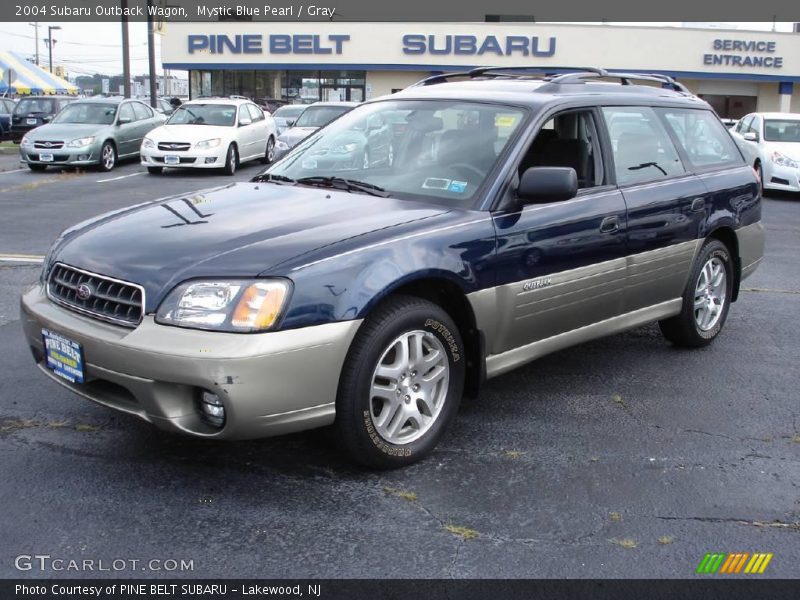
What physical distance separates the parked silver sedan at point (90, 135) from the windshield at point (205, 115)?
1.33 metres

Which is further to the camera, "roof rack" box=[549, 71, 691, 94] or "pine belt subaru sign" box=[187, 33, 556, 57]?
"pine belt subaru sign" box=[187, 33, 556, 57]

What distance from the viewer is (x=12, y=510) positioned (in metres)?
3.36

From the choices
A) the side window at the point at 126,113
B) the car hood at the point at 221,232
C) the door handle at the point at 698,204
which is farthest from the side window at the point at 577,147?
the side window at the point at 126,113

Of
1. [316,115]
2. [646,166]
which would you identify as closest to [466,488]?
[646,166]

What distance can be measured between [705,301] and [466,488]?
2886 mm

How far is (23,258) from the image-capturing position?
26.9ft

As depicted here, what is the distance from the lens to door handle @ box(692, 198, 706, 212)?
17.8 feet

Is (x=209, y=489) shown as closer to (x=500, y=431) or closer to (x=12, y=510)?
(x=12, y=510)

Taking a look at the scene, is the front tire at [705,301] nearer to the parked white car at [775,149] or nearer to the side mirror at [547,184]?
the side mirror at [547,184]

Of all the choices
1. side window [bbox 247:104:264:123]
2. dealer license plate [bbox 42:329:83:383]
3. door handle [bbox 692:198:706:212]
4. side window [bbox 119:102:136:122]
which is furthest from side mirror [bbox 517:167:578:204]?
side window [bbox 119:102:136:122]

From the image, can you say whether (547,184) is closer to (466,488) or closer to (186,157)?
(466,488)

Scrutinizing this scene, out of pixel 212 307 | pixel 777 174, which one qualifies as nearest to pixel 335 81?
pixel 777 174

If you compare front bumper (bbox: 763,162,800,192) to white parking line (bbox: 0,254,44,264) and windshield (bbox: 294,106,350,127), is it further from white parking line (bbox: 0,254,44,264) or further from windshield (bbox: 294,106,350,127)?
white parking line (bbox: 0,254,44,264)

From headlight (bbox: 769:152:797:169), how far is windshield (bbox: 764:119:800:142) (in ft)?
2.03
